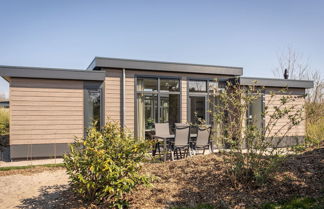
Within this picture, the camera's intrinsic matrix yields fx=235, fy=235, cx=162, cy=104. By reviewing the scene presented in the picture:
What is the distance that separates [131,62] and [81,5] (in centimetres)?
313

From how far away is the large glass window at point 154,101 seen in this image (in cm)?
870

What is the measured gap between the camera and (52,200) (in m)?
3.79

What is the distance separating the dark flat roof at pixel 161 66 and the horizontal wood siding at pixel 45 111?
A: 1031mm

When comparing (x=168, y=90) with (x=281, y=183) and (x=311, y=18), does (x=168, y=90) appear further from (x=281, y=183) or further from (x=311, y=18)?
(x=311, y=18)

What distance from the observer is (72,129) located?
7.55 meters

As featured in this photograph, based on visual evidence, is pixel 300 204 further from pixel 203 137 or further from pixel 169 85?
pixel 169 85

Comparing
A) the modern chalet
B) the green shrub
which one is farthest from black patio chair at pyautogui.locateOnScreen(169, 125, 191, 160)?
the green shrub

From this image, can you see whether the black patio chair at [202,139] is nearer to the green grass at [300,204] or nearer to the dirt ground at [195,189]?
the dirt ground at [195,189]

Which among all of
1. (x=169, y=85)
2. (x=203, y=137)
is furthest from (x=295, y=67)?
(x=203, y=137)

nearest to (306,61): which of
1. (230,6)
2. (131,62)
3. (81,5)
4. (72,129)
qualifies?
(230,6)

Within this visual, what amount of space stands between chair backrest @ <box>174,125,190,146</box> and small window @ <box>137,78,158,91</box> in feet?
9.25

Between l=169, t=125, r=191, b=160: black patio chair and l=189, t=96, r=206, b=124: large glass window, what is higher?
l=189, t=96, r=206, b=124: large glass window

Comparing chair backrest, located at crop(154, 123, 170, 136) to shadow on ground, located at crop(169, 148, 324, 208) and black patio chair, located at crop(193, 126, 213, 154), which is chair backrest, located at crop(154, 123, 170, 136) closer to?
black patio chair, located at crop(193, 126, 213, 154)

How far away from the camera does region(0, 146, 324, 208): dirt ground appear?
3215 mm
